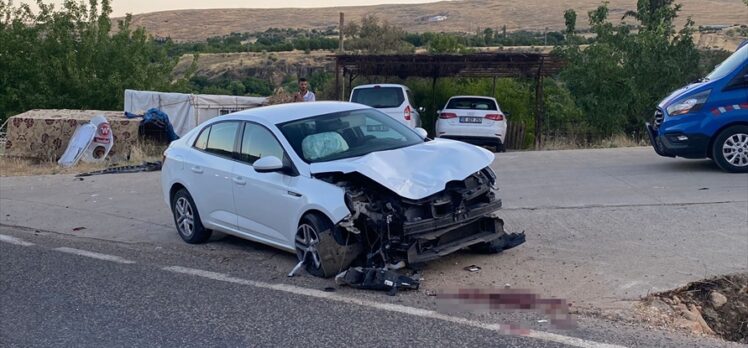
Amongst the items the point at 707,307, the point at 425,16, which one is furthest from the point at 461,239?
the point at 425,16

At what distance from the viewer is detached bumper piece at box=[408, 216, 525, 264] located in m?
7.36

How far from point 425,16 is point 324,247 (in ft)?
384

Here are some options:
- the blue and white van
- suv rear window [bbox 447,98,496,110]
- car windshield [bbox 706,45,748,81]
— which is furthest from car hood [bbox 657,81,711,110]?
suv rear window [bbox 447,98,496,110]

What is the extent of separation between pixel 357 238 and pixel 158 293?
1839 mm

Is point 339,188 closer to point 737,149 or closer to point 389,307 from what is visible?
point 389,307

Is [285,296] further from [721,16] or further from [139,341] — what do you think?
[721,16]

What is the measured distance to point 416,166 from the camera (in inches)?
303

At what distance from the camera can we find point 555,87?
110 feet

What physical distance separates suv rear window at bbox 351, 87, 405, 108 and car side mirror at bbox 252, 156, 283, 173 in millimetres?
13705

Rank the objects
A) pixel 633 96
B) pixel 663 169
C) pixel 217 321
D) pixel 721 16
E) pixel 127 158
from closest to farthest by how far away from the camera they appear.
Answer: pixel 217 321 → pixel 663 169 → pixel 127 158 → pixel 633 96 → pixel 721 16

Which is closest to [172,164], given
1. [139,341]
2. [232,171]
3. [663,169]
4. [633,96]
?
[232,171]

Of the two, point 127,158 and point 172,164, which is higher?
point 172,164

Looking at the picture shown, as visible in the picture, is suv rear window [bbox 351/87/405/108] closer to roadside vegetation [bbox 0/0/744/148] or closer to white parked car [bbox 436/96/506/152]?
white parked car [bbox 436/96/506/152]

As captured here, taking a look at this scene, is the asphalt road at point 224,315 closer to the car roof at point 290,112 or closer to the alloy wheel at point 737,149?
the car roof at point 290,112
